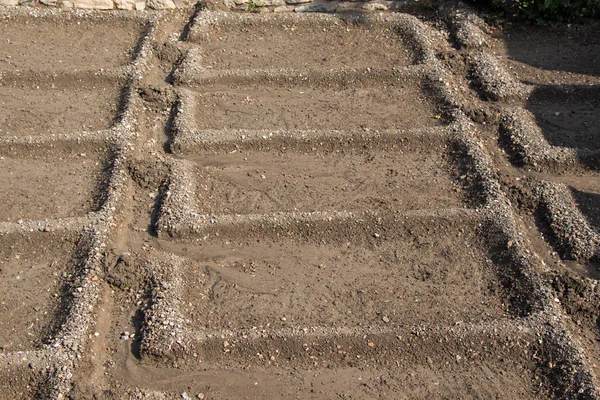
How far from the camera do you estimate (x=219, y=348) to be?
5.02 meters

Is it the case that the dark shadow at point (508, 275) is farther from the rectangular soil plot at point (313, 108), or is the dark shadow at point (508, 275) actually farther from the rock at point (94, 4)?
the rock at point (94, 4)

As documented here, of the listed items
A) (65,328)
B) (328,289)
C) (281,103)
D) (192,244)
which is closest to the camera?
(65,328)

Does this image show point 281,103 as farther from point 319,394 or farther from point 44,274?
point 319,394

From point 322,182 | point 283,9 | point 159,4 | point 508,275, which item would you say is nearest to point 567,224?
point 508,275

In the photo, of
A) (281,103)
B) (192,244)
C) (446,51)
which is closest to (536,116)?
(446,51)

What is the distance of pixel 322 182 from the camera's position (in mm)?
6605

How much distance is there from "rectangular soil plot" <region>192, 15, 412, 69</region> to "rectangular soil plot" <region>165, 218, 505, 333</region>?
10.2ft

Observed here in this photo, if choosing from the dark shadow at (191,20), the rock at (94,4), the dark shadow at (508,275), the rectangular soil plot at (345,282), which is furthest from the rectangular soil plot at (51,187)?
the dark shadow at (508,275)

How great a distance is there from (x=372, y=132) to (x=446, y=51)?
2156 mm

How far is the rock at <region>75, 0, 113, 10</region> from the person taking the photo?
9242mm

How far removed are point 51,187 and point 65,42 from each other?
119 inches

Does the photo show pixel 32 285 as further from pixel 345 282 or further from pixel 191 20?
pixel 191 20

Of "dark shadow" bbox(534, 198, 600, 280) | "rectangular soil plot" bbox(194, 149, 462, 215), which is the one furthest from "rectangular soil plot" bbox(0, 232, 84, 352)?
"dark shadow" bbox(534, 198, 600, 280)

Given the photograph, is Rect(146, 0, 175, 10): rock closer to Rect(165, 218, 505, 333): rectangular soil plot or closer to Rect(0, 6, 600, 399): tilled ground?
Rect(0, 6, 600, 399): tilled ground
